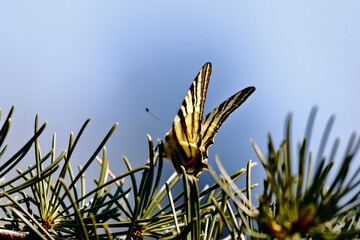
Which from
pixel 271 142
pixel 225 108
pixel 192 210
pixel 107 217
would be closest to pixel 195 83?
pixel 225 108

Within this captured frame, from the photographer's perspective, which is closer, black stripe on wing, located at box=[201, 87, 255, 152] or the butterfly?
the butterfly

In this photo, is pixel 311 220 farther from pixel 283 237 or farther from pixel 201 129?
pixel 201 129
